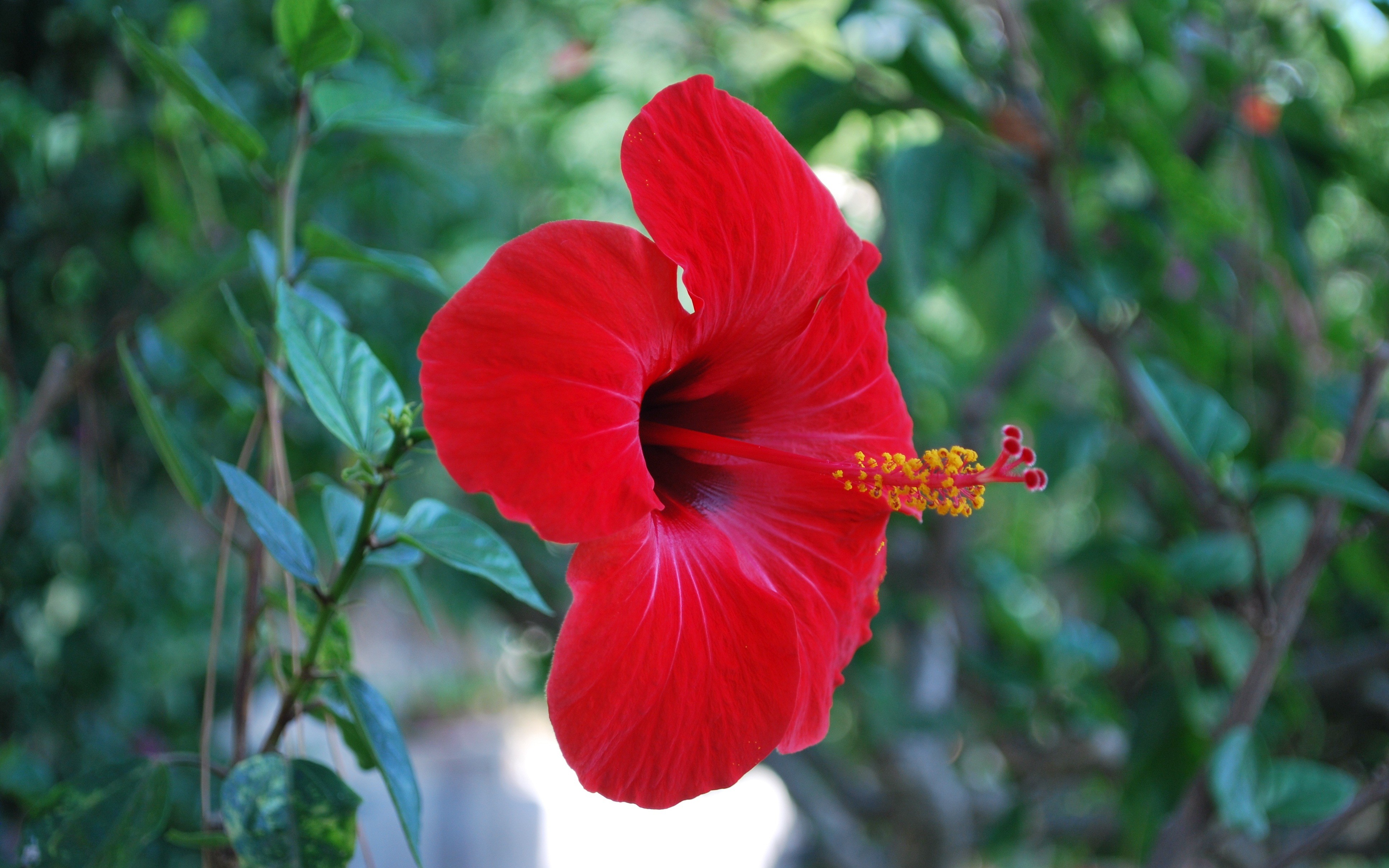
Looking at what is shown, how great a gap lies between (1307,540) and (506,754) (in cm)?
496

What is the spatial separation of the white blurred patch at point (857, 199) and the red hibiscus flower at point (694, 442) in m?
0.79

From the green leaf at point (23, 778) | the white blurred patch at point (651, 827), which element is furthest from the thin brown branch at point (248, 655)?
the white blurred patch at point (651, 827)

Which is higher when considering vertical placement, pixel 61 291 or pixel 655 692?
pixel 655 692

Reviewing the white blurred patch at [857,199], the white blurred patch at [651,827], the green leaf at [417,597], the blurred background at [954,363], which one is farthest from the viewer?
the white blurred patch at [651,827]

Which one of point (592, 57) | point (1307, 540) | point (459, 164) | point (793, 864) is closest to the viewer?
point (1307, 540)

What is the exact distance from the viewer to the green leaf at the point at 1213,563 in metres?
1.11

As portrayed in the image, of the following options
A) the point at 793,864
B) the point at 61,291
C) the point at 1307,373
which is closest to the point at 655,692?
the point at 61,291

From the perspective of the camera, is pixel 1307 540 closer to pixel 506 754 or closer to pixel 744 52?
pixel 744 52

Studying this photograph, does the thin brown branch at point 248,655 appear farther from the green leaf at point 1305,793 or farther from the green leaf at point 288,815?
the green leaf at point 1305,793

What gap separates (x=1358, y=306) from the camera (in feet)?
7.59

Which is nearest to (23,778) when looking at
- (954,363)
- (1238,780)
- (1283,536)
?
(1238,780)

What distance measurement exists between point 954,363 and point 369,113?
1599mm

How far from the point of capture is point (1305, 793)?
984mm

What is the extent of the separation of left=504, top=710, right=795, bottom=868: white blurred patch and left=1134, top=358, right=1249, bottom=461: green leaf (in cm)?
343
